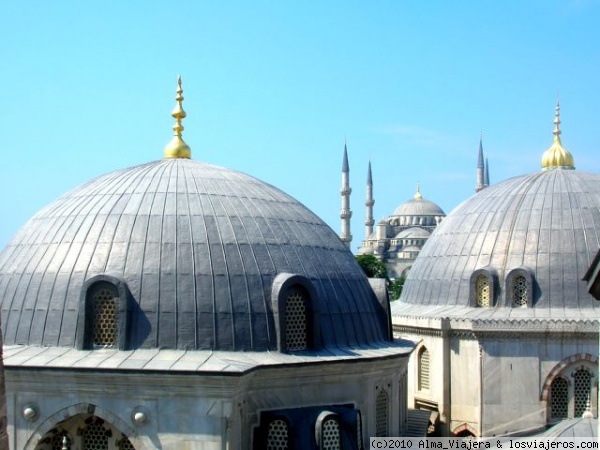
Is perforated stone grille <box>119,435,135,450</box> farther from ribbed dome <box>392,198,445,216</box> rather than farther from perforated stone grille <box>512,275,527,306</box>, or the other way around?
ribbed dome <box>392,198,445,216</box>

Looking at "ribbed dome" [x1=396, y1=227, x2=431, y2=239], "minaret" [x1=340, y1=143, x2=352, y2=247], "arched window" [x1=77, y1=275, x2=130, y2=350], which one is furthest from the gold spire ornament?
"ribbed dome" [x1=396, y1=227, x2=431, y2=239]

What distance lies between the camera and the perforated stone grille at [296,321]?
54.0ft

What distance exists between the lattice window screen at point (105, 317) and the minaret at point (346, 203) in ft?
271

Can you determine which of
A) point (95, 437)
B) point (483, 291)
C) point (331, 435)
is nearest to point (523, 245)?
point (483, 291)

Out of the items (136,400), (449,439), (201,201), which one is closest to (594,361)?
(449,439)

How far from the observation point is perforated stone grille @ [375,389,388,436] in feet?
58.0

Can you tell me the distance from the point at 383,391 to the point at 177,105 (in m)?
8.35

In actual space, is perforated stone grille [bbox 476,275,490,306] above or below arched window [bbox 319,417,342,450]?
above

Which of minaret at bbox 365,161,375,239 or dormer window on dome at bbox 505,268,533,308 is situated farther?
minaret at bbox 365,161,375,239

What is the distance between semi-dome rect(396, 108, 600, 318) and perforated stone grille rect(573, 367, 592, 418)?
170 centimetres

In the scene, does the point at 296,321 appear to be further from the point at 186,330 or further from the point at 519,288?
the point at 519,288

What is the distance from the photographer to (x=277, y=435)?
51.3 ft

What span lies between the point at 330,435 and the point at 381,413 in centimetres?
242

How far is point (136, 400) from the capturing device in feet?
48.4
